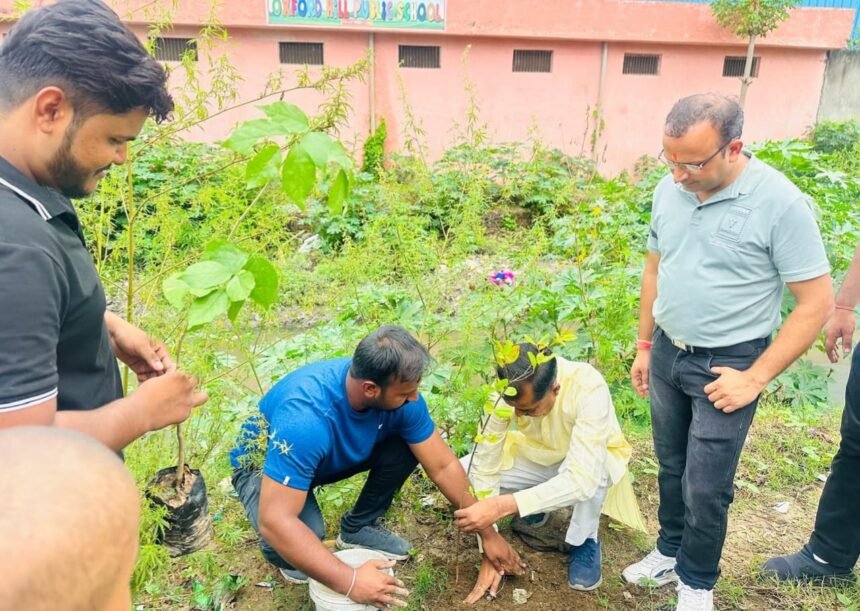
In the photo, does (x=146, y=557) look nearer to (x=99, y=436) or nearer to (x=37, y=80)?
(x=99, y=436)

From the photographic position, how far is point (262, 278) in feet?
4.43

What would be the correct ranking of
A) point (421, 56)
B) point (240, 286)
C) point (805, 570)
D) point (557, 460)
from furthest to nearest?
1. point (421, 56)
2. point (557, 460)
3. point (805, 570)
4. point (240, 286)

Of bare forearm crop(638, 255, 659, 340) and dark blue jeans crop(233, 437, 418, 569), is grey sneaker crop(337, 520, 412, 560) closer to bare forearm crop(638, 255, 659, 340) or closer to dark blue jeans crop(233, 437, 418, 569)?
dark blue jeans crop(233, 437, 418, 569)

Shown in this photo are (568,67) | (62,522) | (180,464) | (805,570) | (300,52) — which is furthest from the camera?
(568,67)

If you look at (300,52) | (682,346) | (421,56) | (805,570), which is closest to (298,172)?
(682,346)

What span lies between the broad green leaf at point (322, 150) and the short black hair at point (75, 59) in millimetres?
299

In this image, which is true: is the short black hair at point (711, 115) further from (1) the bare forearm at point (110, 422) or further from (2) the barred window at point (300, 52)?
(2) the barred window at point (300, 52)

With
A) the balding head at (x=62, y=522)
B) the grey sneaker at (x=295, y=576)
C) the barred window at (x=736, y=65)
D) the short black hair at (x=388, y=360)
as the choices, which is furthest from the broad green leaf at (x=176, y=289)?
the barred window at (x=736, y=65)

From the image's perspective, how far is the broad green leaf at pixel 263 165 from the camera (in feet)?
4.29

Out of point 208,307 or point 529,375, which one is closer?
point 208,307

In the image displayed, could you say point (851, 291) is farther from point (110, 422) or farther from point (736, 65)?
point (736, 65)

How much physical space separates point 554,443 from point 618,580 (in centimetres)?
58

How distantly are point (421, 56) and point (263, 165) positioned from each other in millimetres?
10090

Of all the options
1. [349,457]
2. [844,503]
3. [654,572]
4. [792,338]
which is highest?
[792,338]
